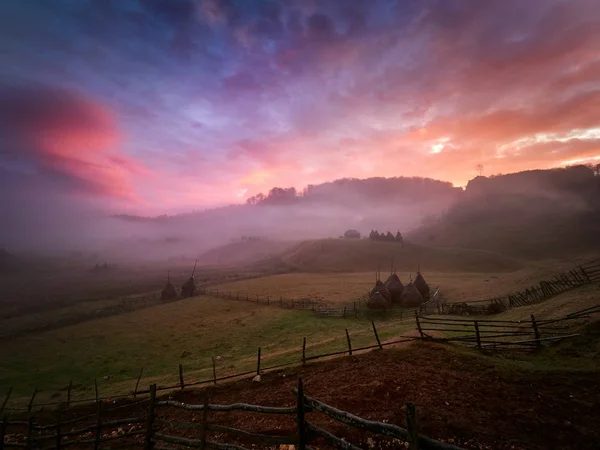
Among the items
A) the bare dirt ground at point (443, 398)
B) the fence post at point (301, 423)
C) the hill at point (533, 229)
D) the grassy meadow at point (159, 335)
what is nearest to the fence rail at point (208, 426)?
the fence post at point (301, 423)

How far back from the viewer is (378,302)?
134 ft

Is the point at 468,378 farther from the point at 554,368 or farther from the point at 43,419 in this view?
the point at 43,419

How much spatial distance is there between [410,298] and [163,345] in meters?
31.8

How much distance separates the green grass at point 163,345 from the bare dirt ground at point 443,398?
5850 millimetres

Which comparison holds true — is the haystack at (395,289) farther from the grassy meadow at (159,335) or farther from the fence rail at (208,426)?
the fence rail at (208,426)

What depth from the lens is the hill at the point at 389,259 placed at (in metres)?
95.9

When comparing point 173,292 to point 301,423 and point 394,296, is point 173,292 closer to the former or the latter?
point 394,296

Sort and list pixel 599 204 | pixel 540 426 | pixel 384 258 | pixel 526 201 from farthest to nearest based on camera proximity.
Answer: pixel 526 201 → pixel 599 204 → pixel 384 258 → pixel 540 426

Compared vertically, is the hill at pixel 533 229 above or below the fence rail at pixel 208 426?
above

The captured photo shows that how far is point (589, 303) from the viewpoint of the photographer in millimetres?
20156

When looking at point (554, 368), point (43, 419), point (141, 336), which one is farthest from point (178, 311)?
point (554, 368)

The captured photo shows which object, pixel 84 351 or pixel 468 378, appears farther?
pixel 84 351

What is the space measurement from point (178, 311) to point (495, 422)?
49999mm

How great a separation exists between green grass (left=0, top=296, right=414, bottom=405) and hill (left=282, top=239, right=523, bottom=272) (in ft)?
203
